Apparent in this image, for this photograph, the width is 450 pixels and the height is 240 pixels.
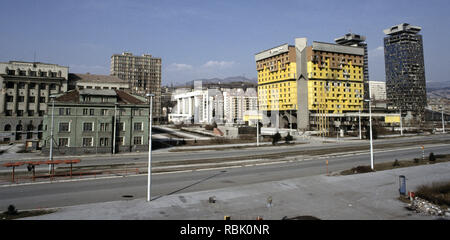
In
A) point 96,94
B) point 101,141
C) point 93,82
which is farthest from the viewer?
point 93,82

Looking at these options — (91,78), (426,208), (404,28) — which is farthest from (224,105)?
(426,208)

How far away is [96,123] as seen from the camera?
4306cm

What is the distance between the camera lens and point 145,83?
163625mm

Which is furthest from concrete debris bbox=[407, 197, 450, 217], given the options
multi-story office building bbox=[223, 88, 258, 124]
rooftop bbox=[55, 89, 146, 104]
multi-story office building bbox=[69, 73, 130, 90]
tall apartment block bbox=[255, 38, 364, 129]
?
multi-story office building bbox=[223, 88, 258, 124]

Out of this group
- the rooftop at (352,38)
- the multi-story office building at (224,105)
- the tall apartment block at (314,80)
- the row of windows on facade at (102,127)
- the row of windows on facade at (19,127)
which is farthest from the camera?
the rooftop at (352,38)

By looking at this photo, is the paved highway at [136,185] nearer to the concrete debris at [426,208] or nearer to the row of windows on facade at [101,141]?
the concrete debris at [426,208]

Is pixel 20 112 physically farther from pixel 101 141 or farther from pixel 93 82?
pixel 101 141

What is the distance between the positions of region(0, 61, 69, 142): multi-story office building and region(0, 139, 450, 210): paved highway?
54.3 m

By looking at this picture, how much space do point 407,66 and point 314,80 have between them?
134 metres

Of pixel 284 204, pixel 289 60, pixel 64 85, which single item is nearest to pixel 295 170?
pixel 284 204

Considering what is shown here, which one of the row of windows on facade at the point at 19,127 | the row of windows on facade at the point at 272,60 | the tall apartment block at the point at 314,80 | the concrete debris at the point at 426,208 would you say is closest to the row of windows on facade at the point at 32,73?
the row of windows on facade at the point at 19,127

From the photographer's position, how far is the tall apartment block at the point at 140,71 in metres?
162

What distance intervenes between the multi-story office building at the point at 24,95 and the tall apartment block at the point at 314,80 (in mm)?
81806
